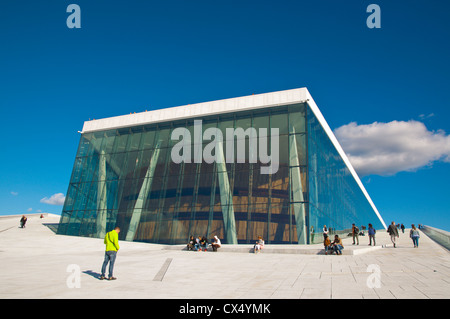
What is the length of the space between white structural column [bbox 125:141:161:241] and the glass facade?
10 cm

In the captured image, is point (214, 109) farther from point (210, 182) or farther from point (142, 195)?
point (142, 195)

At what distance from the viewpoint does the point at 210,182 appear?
92.5 feet

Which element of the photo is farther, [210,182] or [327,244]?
[210,182]

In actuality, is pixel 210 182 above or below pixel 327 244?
above

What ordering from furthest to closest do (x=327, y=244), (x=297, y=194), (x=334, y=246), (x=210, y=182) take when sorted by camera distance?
(x=210, y=182) < (x=297, y=194) < (x=327, y=244) < (x=334, y=246)

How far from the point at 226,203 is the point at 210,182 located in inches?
102

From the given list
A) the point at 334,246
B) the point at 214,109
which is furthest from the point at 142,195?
the point at 334,246

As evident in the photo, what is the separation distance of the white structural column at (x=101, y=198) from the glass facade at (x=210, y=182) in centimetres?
10

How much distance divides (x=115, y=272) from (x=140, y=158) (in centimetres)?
2222

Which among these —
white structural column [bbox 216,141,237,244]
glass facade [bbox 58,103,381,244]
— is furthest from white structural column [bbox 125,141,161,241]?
white structural column [bbox 216,141,237,244]

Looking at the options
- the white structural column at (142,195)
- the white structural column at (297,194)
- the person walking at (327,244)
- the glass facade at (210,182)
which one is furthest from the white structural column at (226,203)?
the person walking at (327,244)

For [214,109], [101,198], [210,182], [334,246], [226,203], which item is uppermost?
[214,109]
